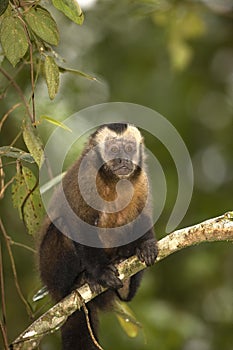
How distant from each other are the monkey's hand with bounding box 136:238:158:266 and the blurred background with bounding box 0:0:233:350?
79.0 inches

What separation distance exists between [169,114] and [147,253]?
4.51 m

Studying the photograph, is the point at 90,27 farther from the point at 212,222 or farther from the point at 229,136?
the point at 212,222

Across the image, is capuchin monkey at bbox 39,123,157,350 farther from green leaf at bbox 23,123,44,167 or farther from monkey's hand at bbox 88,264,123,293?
green leaf at bbox 23,123,44,167

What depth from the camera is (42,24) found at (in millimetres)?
3441

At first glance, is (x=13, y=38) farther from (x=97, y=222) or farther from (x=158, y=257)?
(x=97, y=222)

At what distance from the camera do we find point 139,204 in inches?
184

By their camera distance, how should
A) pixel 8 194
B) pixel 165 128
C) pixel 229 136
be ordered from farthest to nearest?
1. pixel 229 136
2. pixel 8 194
3. pixel 165 128

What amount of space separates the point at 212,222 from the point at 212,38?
5936 millimetres

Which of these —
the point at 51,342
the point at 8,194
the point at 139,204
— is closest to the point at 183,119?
the point at 8,194

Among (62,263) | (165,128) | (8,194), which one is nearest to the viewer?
(62,263)

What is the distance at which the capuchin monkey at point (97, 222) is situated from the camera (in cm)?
451

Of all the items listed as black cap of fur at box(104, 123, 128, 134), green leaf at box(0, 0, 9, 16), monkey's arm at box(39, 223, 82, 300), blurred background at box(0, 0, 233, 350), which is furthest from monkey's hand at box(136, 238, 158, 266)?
blurred background at box(0, 0, 233, 350)

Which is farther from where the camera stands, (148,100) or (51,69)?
(148,100)

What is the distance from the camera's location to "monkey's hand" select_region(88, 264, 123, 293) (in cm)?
422
